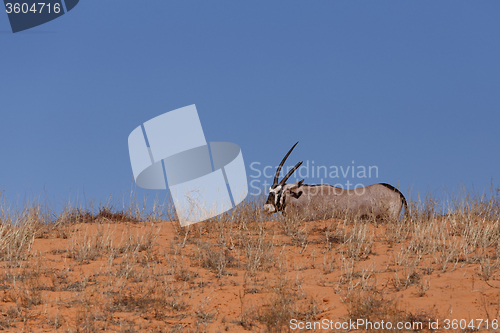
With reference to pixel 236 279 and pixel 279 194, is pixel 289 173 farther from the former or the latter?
pixel 236 279

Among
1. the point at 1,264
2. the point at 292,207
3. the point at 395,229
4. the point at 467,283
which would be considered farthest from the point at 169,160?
the point at 467,283

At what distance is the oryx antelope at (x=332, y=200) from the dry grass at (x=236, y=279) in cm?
154

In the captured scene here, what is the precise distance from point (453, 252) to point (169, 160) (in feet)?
20.6

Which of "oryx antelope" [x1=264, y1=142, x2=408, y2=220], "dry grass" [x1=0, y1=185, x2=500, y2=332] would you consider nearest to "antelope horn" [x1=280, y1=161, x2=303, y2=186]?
"oryx antelope" [x1=264, y1=142, x2=408, y2=220]

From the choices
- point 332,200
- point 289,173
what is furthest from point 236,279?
point 289,173

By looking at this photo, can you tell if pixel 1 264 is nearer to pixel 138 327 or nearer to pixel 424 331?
pixel 138 327

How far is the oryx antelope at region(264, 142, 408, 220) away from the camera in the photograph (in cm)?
1030

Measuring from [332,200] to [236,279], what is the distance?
5462mm

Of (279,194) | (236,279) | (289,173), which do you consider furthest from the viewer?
(289,173)

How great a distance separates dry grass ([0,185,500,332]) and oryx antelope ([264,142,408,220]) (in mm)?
1539

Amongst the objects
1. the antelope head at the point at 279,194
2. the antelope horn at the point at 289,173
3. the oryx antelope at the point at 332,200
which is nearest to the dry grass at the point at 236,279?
the oryx antelope at the point at 332,200

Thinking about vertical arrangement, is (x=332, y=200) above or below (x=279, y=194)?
below

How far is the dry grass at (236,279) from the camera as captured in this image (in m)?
4.69

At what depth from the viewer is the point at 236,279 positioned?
596cm
